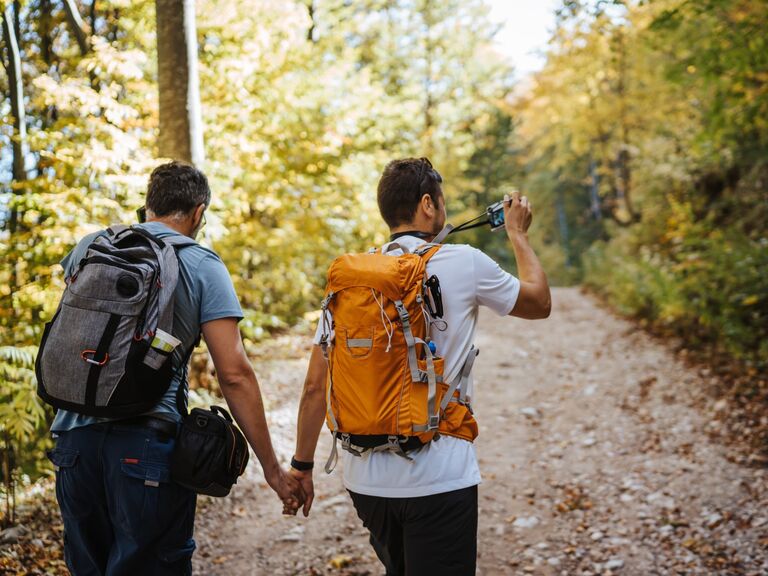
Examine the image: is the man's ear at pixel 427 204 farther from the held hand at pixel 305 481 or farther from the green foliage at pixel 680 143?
the green foliage at pixel 680 143

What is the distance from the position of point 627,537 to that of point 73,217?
203 inches

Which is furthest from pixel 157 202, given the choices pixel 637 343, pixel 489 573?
pixel 637 343

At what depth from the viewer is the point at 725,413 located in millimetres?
6461

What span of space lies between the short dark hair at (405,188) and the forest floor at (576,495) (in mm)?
2955

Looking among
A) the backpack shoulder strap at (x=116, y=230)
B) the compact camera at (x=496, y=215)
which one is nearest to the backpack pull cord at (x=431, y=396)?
the compact camera at (x=496, y=215)

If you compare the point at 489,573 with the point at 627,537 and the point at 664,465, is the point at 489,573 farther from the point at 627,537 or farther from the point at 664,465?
the point at 664,465

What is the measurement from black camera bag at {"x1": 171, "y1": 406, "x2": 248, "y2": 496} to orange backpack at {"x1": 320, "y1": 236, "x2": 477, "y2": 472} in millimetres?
506

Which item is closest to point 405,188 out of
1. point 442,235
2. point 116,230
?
point 442,235

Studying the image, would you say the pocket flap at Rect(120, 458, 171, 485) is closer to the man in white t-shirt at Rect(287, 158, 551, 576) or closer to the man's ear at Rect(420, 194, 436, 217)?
the man in white t-shirt at Rect(287, 158, 551, 576)

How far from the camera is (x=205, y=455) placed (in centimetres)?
229

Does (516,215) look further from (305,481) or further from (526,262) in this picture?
(305,481)

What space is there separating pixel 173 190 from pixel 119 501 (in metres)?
1.24

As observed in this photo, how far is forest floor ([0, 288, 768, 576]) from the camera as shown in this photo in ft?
14.4

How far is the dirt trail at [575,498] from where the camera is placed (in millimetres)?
4383
